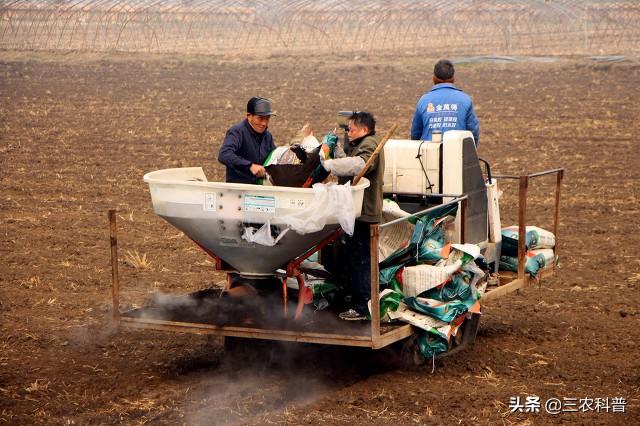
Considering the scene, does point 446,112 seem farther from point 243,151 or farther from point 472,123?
point 243,151

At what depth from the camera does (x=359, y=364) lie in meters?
7.19

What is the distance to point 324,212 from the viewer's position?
6.11 meters

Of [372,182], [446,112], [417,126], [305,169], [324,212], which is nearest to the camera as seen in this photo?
[324,212]

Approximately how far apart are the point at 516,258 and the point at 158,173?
3012 mm

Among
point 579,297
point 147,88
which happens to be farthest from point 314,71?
point 579,297

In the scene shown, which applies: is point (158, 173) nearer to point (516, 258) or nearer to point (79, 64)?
point (516, 258)

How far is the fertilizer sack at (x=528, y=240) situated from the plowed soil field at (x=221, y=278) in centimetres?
68

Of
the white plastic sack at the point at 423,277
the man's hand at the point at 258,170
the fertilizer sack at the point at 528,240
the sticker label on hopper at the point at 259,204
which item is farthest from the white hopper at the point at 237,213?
the fertilizer sack at the point at 528,240

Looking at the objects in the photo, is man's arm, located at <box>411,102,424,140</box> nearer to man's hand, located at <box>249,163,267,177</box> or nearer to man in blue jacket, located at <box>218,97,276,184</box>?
man in blue jacket, located at <box>218,97,276,184</box>

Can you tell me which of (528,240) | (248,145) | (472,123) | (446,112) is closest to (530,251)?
(528,240)

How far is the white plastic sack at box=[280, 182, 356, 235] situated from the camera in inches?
240

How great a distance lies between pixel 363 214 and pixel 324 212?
0.69m

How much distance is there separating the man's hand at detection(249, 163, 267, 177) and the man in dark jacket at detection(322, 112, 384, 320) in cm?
51

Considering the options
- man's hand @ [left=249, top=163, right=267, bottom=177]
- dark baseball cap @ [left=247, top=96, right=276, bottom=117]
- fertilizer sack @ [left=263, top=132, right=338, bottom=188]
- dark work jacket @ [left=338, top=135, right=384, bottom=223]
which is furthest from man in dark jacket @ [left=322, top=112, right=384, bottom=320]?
dark baseball cap @ [left=247, top=96, right=276, bottom=117]
